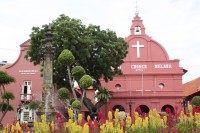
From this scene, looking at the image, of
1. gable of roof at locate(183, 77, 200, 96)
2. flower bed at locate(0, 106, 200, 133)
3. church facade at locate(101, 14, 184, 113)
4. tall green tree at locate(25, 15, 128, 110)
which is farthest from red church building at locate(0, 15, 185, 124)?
flower bed at locate(0, 106, 200, 133)

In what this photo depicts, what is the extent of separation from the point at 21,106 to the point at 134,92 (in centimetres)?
1159

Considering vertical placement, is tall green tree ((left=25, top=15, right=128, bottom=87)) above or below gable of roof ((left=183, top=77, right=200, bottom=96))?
above

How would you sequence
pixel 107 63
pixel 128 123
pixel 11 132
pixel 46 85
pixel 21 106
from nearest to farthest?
pixel 11 132 < pixel 128 123 < pixel 46 85 < pixel 107 63 < pixel 21 106

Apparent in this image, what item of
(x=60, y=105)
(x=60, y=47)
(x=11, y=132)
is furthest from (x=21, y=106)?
(x=11, y=132)

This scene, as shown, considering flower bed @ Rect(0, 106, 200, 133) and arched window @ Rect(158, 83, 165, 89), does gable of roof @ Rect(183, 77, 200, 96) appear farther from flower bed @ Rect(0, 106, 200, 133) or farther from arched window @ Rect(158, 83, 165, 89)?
flower bed @ Rect(0, 106, 200, 133)

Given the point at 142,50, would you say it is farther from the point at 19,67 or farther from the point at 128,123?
the point at 128,123

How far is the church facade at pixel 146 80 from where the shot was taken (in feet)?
104

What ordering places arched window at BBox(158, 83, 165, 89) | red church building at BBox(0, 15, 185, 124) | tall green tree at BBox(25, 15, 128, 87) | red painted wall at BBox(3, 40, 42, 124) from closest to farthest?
tall green tree at BBox(25, 15, 128, 87), red painted wall at BBox(3, 40, 42, 124), red church building at BBox(0, 15, 185, 124), arched window at BBox(158, 83, 165, 89)

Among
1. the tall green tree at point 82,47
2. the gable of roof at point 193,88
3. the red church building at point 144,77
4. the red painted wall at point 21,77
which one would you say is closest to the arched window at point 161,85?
the red church building at point 144,77

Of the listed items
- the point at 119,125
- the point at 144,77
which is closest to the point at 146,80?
the point at 144,77

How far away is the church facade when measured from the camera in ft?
104

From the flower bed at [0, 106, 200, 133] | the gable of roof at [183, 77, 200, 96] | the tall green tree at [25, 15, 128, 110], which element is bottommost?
the flower bed at [0, 106, 200, 133]

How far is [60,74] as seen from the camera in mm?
24906

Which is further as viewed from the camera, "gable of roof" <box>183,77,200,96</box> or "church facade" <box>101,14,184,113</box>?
"gable of roof" <box>183,77,200,96</box>
